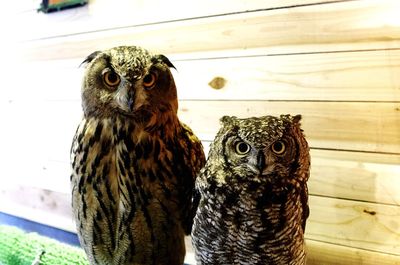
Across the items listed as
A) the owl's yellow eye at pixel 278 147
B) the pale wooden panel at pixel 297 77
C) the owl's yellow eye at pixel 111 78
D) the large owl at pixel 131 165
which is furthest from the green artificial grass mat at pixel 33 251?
the owl's yellow eye at pixel 278 147

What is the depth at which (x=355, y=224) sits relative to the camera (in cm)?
91

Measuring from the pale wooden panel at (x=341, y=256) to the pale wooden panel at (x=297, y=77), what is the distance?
1.12ft

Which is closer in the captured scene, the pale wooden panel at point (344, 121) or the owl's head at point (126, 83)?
the owl's head at point (126, 83)

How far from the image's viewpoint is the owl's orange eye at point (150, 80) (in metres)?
0.71

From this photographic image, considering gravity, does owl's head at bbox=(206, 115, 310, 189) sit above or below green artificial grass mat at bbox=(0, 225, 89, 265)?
above

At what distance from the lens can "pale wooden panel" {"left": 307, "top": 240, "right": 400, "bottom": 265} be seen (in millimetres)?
884

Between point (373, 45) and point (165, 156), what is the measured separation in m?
0.50

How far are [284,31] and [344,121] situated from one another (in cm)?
26

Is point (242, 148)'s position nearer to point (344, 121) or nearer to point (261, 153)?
point (261, 153)

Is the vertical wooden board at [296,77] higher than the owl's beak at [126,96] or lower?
higher

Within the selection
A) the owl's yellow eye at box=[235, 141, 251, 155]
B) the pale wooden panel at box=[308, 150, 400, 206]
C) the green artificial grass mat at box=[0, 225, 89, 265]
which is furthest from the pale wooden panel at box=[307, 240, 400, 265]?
the green artificial grass mat at box=[0, 225, 89, 265]

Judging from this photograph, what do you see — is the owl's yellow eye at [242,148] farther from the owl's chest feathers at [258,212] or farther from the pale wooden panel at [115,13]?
the pale wooden panel at [115,13]

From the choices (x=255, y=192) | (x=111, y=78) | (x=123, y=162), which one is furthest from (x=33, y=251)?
(x=255, y=192)

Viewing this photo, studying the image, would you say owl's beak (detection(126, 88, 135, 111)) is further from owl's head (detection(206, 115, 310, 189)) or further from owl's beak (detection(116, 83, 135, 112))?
owl's head (detection(206, 115, 310, 189))
